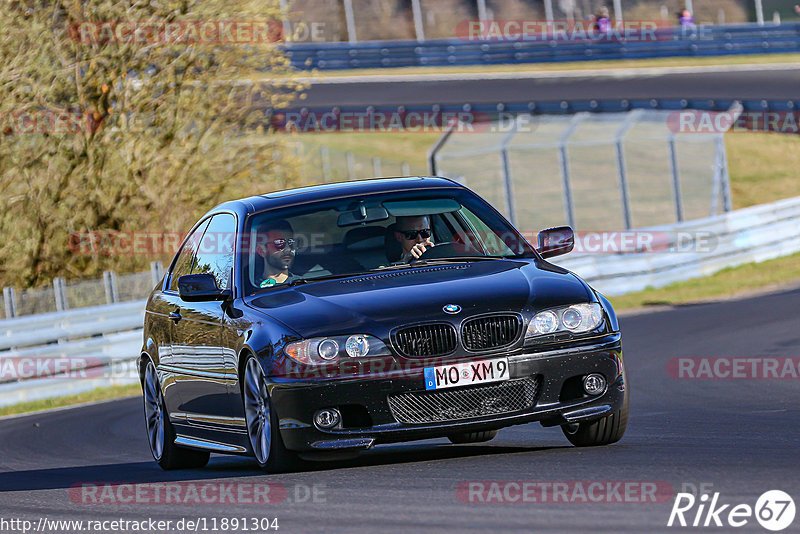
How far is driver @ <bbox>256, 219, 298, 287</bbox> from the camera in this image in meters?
8.26

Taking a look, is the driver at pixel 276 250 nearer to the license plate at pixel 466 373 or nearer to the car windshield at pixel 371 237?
the car windshield at pixel 371 237

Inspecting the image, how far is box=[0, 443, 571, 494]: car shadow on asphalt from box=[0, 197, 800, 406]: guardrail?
7.87m

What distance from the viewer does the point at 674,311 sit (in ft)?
64.8

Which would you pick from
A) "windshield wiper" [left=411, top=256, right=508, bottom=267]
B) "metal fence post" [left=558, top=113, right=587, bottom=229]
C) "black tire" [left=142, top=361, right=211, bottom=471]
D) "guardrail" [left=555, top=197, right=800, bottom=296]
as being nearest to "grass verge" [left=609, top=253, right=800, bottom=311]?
"guardrail" [left=555, top=197, right=800, bottom=296]

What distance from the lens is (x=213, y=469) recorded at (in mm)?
9367

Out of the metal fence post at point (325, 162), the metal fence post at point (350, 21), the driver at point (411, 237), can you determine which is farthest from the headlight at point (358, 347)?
the metal fence post at point (350, 21)

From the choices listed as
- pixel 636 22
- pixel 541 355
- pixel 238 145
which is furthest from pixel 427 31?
pixel 541 355

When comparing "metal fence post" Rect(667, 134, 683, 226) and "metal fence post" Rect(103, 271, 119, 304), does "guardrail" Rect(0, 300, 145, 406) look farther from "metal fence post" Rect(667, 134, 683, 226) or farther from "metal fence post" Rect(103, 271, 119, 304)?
"metal fence post" Rect(667, 134, 683, 226)

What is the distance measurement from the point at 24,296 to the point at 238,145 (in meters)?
6.93

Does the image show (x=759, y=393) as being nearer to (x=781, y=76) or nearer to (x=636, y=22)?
(x=781, y=76)

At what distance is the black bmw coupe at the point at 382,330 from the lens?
7266mm

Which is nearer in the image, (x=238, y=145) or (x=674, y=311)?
(x=674, y=311)

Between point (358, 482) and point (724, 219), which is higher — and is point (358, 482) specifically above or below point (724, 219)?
above

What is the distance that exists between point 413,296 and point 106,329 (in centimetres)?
1189
